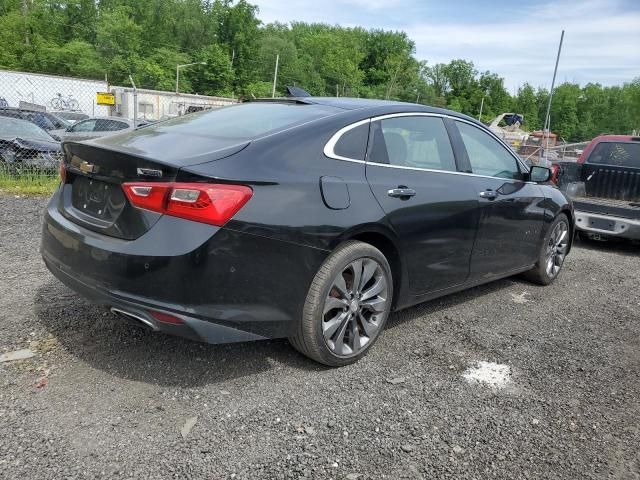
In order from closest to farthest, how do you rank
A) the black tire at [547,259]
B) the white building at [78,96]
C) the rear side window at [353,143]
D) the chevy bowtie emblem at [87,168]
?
the chevy bowtie emblem at [87,168] < the rear side window at [353,143] < the black tire at [547,259] < the white building at [78,96]

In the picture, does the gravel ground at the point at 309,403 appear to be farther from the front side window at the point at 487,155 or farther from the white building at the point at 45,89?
the white building at the point at 45,89

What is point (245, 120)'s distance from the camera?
11.5 ft

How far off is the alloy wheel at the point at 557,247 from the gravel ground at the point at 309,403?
1.26m

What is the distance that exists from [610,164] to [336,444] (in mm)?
7459

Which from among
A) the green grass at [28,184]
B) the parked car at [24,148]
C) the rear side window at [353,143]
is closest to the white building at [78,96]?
the parked car at [24,148]

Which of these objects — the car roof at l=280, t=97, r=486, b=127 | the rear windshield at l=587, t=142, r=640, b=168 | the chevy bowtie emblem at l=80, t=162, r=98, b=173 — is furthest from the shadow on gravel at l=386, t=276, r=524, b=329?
the rear windshield at l=587, t=142, r=640, b=168

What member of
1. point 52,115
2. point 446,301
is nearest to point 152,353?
point 446,301

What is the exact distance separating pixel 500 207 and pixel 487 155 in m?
0.47

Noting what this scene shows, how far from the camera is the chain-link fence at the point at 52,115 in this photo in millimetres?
9578

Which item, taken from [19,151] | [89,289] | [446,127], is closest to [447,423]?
[89,289]

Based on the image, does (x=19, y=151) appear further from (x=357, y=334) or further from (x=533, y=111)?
(x=533, y=111)

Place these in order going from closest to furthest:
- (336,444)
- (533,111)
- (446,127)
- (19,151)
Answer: (336,444), (446,127), (19,151), (533,111)

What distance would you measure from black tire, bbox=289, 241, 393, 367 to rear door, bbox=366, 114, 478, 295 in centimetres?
27

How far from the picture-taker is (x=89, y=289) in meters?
2.83
